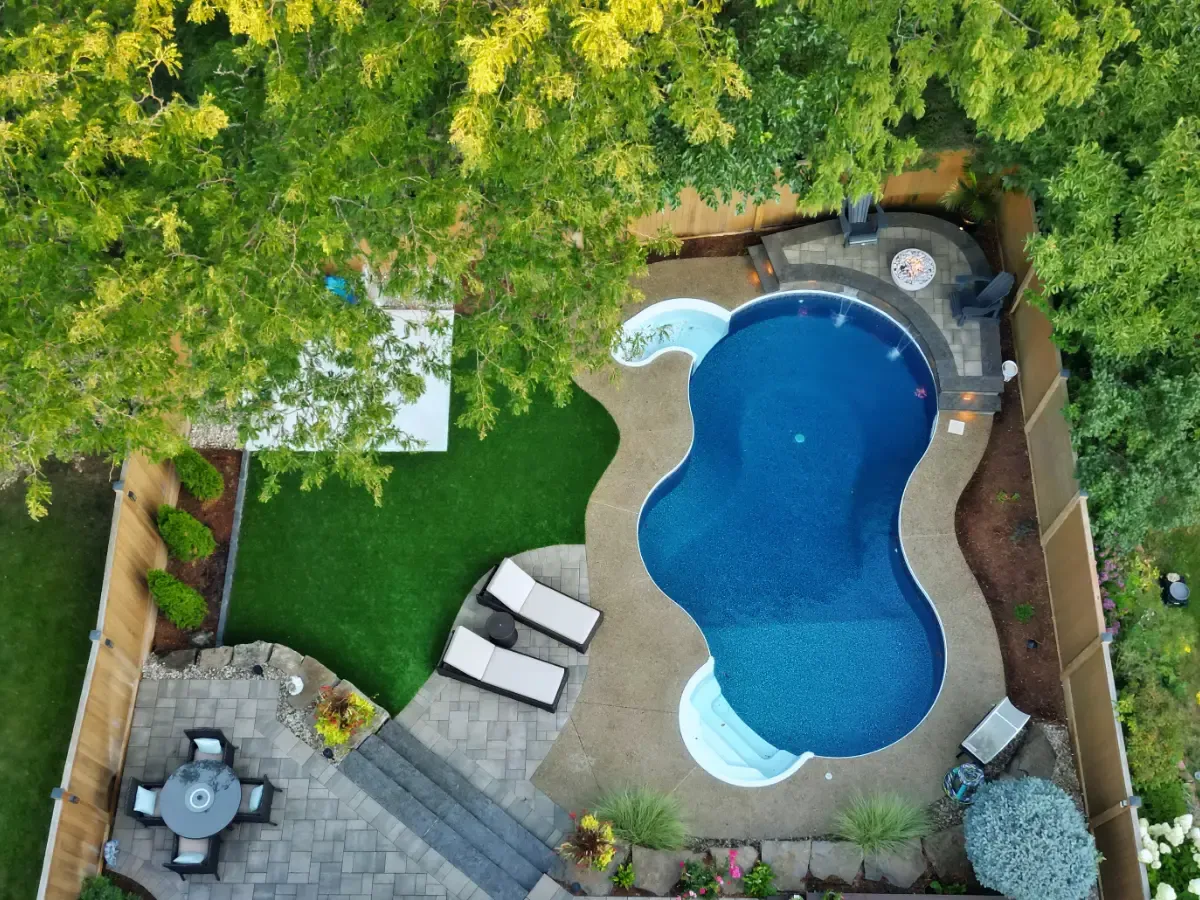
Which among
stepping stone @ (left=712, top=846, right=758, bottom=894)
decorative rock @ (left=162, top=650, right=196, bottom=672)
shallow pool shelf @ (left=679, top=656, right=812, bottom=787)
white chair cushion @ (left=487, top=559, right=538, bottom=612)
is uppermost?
white chair cushion @ (left=487, top=559, right=538, bottom=612)

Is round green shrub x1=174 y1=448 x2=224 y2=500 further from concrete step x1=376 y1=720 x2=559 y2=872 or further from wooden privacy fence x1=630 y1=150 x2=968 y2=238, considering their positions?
wooden privacy fence x1=630 y1=150 x2=968 y2=238

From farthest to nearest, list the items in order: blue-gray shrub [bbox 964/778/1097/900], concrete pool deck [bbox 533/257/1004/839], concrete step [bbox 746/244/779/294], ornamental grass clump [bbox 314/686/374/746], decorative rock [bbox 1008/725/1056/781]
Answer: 1. concrete step [bbox 746/244/779/294]
2. concrete pool deck [bbox 533/257/1004/839]
3. decorative rock [bbox 1008/725/1056/781]
4. ornamental grass clump [bbox 314/686/374/746]
5. blue-gray shrub [bbox 964/778/1097/900]

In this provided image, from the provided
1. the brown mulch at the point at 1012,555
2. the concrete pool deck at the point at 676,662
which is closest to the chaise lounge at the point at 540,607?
the concrete pool deck at the point at 676,662

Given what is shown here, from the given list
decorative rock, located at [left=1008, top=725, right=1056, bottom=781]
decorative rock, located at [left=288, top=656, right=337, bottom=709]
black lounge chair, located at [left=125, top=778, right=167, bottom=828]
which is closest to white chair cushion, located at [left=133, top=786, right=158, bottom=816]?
black lounge chair, located at [left=125, top=778, right=167, bottom=828]

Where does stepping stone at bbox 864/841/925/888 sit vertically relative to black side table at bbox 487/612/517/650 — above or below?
below

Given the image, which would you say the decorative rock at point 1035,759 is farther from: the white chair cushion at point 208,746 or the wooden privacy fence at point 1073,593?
the white chair cushion at point 208,746

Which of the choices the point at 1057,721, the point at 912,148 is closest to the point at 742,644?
the point at 1057,721

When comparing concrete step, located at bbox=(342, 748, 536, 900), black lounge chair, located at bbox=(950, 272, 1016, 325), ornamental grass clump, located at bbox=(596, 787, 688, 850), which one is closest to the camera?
concrete step, located at bbox=(342, 748, 536, 900)
